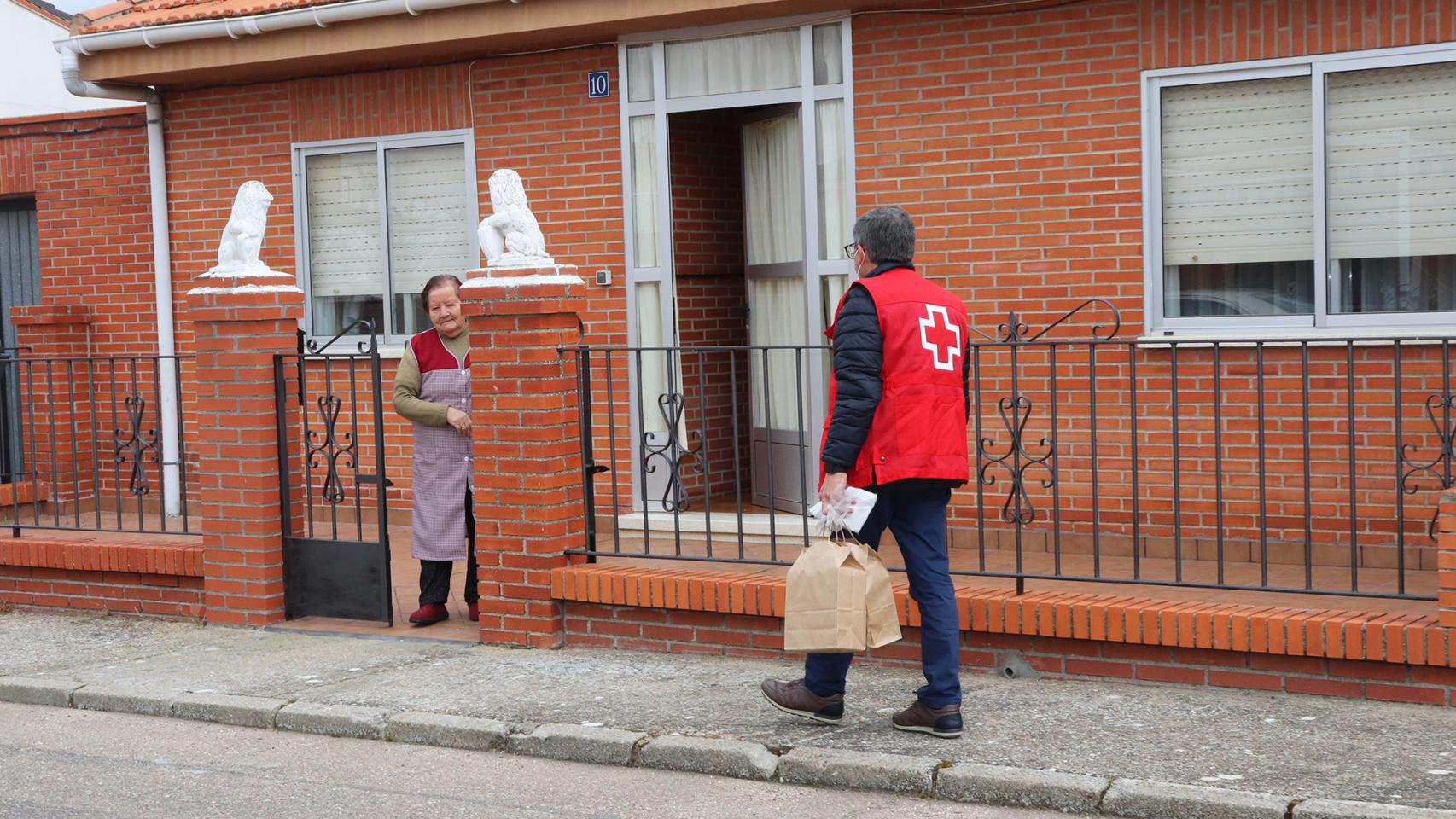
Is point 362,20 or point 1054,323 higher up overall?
point 362,20

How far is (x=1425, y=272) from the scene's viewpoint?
8.27 m

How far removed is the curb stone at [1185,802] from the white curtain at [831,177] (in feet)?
15.7

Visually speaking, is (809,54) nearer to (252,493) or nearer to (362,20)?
(362,20)

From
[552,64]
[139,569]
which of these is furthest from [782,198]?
[139,569]

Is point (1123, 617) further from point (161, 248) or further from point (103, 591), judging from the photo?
point (161, 248)

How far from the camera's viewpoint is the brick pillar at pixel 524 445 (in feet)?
25.0

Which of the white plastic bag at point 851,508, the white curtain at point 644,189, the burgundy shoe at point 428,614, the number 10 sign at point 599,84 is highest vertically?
the number 10 sign at point 599,84

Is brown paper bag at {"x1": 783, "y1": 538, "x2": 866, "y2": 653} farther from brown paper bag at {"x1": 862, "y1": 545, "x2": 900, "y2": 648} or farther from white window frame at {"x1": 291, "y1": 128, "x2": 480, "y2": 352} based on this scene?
white window frame at {"x1": 291, "y1": 128, "x2": 480, "y2": 352}

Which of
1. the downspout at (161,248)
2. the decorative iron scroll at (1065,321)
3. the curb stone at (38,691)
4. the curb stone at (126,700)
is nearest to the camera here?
the curb stone at (126,700)

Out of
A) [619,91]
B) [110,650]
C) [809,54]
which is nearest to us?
[110,650]

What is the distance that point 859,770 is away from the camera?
5688 millimetres

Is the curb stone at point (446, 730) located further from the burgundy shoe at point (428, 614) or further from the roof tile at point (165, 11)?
the roof tile at point (165, 11)

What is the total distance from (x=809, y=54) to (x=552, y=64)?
1.77 metres

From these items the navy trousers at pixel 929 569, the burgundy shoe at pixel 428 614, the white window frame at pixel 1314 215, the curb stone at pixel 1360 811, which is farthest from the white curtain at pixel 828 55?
the curb stone at pixel 1360 811
